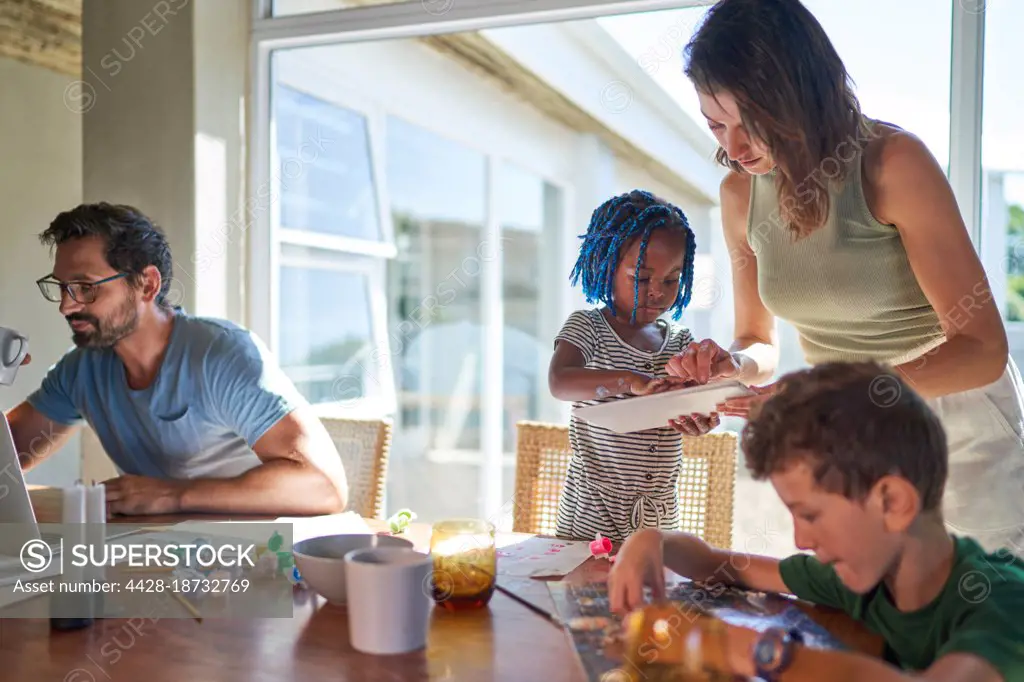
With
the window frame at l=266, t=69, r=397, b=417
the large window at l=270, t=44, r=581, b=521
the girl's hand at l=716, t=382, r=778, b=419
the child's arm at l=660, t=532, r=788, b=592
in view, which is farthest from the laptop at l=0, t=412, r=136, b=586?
the window frame at l=266, t=69, r=397, b=417

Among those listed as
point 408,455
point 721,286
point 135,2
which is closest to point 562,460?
point 135,2

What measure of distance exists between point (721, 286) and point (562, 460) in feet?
12.2

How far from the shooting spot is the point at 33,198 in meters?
3.65

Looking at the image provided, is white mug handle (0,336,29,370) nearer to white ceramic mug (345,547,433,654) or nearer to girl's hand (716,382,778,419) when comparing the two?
white ceramic mug (345,547,433,654)

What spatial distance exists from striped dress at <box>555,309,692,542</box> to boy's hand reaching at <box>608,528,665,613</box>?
63cm

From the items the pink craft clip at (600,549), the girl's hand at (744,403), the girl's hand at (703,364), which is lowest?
the pink craft clip at (600,549)

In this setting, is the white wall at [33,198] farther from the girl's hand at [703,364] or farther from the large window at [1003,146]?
the large window at [1003,146]

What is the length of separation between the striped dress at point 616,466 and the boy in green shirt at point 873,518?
818 mm

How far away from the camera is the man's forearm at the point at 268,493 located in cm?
183

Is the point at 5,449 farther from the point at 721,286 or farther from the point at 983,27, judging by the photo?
the point at 721,286

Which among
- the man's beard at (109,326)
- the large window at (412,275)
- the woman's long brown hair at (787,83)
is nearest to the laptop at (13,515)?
the man's beard at (109,326)

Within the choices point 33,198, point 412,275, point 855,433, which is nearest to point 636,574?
point 855,433

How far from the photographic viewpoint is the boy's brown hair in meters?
1.00

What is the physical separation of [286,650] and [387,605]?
144 mm
